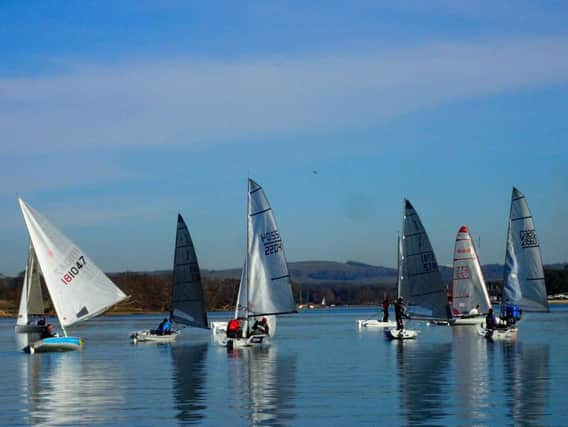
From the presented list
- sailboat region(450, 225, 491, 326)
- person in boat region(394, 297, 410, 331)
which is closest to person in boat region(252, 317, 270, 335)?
person in boat region(394, 297, 410, 331)

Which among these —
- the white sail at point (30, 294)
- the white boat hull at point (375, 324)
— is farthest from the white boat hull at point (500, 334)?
the white sail at point (30, 294)

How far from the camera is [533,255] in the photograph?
66.2m

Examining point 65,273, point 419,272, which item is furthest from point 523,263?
point 65,273

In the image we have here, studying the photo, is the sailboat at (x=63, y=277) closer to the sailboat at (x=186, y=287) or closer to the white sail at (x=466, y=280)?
the sailboat at (x=186, y=287)

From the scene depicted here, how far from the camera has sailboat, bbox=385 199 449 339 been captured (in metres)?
62.7

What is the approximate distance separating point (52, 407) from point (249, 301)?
27514mm

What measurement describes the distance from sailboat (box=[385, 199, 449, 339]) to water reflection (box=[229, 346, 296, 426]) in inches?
647

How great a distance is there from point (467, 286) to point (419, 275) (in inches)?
420

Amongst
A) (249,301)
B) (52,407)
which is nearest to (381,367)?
(52,407)

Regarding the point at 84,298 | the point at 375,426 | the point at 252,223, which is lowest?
the point at 375,426

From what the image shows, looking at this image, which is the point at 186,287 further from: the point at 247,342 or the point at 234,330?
the point at 247,342

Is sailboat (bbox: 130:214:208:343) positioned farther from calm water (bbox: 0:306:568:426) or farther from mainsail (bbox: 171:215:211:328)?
calm water (bbox: 0:306:568:426)

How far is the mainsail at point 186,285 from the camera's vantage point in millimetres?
63125

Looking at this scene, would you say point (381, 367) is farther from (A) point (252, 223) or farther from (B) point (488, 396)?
(A) point (252, 223)
